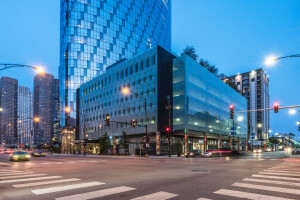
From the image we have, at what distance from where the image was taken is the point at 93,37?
80.8 metres

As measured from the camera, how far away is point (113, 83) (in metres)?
59.9

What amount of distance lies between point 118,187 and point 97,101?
59609 mm

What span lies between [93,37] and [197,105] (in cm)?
5036

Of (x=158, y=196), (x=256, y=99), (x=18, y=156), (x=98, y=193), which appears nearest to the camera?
(x=158, y=196)

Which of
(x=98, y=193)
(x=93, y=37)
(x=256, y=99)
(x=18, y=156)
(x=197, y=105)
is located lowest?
(x=18, y=156)

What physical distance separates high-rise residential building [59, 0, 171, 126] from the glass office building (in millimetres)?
41812

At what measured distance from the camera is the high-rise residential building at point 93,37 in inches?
3071

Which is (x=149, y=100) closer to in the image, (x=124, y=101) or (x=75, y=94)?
(x=124, y=101)

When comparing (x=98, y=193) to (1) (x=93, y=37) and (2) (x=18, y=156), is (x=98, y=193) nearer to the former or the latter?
(2) (x=18, y=156)

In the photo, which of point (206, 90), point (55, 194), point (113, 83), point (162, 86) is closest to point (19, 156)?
Answer: point (55, 194)

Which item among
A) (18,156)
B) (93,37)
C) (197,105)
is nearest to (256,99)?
(197,105)

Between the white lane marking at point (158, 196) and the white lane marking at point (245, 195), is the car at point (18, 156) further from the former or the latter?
the white lane marking at point (245, 195)

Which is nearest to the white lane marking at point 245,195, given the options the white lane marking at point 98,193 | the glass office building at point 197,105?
the white lane marking at point 98,193

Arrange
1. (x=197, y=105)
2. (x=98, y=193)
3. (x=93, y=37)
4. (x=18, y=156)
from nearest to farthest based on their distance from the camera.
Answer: (x=98, y=193), (x=18, y=156), (x=197, y=105), (x=93, y=37)
